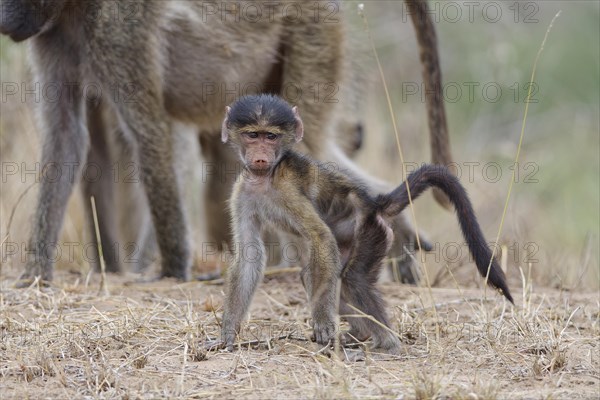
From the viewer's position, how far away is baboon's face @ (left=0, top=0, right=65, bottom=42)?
4410mm

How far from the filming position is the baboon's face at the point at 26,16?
441 cm

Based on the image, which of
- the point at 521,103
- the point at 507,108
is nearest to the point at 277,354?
the point at 507,108

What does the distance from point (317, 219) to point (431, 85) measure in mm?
1798

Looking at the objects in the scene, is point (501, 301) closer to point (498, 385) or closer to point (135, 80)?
point (498, 385)

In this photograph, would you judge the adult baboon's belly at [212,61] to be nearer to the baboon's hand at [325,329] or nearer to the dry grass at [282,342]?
the dry grass at [282,342]

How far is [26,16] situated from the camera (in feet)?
14.7

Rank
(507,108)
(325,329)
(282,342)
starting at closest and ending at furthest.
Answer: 1. (325,329)
2. (282,342)
3. (507,108)

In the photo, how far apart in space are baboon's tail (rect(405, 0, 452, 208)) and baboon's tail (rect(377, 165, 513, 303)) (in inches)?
58.4

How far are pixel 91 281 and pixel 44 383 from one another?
189 centimetres

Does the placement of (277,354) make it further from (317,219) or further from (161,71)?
(161,71)

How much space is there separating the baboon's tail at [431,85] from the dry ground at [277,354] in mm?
906

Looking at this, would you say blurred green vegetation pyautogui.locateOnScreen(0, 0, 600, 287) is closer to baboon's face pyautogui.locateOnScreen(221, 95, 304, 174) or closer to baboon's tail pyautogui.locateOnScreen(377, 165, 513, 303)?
baboon's tail pyautogui.locateOnScreen(377, 165, 513, 303)

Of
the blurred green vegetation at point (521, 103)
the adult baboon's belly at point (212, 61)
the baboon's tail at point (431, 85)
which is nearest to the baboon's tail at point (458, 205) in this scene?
the baboon's tail at point (431, 85)

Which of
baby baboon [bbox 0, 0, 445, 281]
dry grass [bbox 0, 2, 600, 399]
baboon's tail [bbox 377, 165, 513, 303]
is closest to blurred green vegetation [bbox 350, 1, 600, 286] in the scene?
baby baboon [bbox 0, 0, 445, 281]
